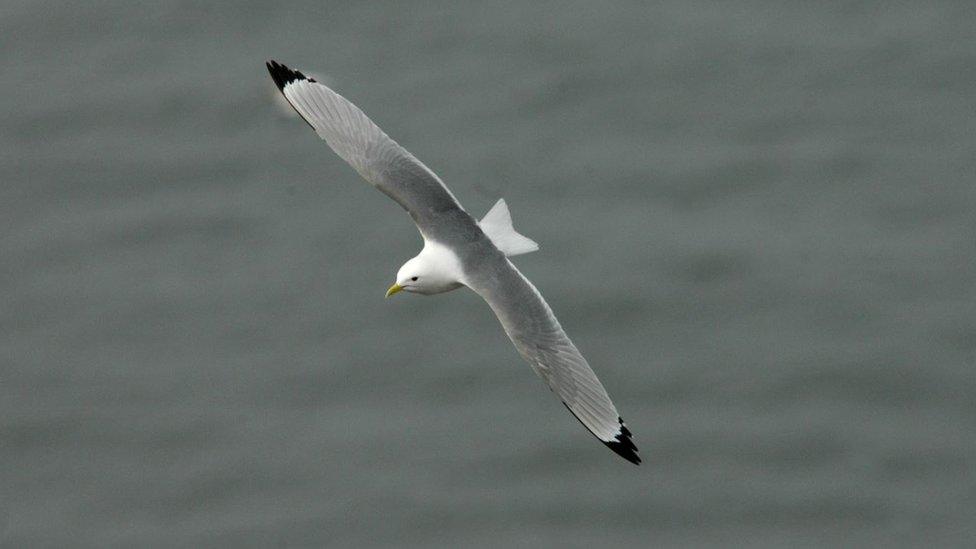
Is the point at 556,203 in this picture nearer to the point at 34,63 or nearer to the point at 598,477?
the point at 598,477

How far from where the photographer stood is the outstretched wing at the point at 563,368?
9.10 m

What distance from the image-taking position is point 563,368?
9102 millimetres

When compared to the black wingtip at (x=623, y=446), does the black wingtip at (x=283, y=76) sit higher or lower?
higher

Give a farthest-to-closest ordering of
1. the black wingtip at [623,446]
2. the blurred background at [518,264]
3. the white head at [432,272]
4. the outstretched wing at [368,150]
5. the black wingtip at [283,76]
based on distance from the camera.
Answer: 1. the blurred background at [518,264]
2. the black wingtip at [283,76]
3. the outstretched wing at [368,150]
4. the white head at [432,272]
5. the black wingtip at [623,446]

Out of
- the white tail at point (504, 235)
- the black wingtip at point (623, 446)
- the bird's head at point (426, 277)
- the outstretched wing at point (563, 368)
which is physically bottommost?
the black wingtip at point (623, 446)

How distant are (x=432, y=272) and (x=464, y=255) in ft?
0.64

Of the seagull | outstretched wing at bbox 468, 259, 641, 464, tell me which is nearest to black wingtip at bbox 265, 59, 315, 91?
the seagull

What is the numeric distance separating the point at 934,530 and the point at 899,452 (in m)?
0.61

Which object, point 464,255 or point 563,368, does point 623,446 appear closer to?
point 563,368

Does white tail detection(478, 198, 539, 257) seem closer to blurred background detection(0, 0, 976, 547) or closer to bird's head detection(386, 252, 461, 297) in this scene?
bird's head detection(386, 252, 461, 297)

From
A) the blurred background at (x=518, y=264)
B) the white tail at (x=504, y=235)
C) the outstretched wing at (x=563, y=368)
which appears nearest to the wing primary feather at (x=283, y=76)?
the white tail at (x=504, y=235)

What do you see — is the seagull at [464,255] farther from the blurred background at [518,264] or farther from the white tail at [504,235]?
the blurred background at [518,264]

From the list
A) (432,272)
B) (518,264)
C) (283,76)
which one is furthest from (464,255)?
(518,264)

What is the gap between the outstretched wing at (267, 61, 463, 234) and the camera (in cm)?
979
